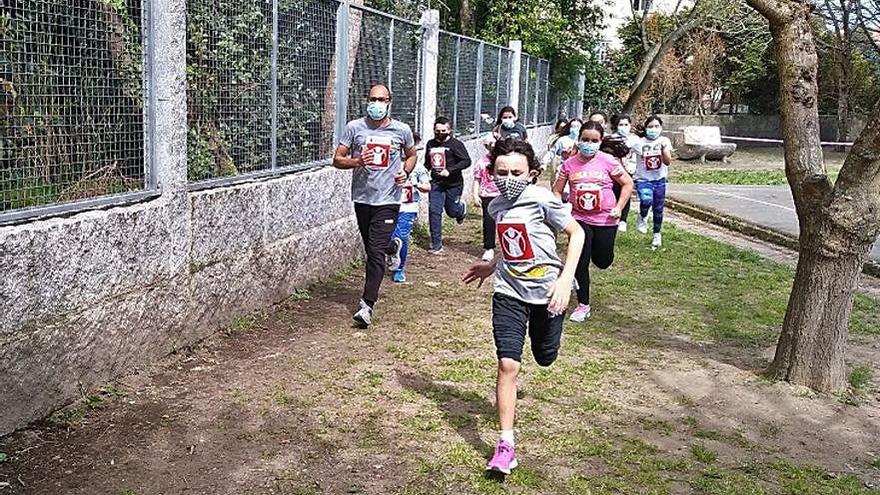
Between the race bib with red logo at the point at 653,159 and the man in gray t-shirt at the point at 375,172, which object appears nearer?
the man in gray t-shirt at the point at 375,172

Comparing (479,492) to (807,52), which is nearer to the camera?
(479,492)

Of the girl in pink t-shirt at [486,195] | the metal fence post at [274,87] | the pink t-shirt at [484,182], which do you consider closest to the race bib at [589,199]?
the girl in pink t-shirt at [486,195]

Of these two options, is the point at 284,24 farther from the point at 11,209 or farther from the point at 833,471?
the point at 833,471

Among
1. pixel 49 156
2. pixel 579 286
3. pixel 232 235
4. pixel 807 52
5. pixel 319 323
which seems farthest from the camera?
pixel 579 286

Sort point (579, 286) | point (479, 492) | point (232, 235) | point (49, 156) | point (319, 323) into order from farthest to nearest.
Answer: point (579, 286) → point (319, 323) → point (232, 235) → point (49, 156) → point (479, 492)

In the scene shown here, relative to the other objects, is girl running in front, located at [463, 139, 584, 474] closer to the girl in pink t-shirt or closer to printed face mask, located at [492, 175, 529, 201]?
printed face mask, located at [492, 175, 529, 201]

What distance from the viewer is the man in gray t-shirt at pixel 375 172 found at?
Result: 7312mm

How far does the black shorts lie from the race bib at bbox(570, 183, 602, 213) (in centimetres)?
271

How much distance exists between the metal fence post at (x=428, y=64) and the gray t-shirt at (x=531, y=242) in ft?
25.5

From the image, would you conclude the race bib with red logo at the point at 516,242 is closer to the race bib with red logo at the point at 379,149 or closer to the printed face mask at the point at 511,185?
the printed face mask at the point at 511,185

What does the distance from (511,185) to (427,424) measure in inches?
56.7

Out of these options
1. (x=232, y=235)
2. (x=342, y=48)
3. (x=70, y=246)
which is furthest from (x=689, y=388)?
(x=342, y=48)

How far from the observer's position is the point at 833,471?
4.76 metres

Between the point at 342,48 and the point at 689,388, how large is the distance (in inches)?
199
